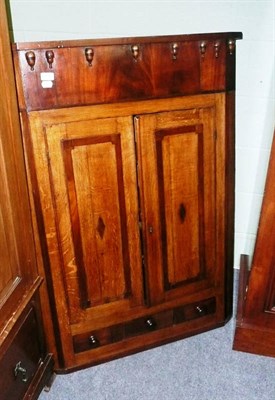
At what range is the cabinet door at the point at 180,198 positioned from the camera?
159cm

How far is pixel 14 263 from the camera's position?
1.45m

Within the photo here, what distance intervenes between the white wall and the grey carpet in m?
0.98

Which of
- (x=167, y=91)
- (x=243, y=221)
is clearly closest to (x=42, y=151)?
(x=167, y=91)

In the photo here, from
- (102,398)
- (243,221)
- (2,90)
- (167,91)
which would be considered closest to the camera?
(2,90)

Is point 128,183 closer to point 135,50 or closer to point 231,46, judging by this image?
point 135,50

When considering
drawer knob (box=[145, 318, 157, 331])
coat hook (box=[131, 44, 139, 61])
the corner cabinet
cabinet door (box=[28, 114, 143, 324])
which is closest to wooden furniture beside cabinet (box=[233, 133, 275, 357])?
the corner cabinet

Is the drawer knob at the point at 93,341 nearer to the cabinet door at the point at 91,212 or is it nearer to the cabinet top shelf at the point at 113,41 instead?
the cabinet door at the point at 91,212

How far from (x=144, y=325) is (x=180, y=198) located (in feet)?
2.06

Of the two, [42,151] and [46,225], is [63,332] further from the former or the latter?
[42,151]

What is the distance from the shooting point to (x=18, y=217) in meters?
1.44

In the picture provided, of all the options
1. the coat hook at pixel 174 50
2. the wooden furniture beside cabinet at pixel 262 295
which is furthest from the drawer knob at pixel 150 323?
the coat hook at pixel 174 50

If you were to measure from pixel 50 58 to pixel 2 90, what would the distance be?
20 centimetres

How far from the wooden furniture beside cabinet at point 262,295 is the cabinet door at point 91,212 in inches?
19.4

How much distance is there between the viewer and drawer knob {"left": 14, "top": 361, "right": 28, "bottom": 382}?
1.45 meters
